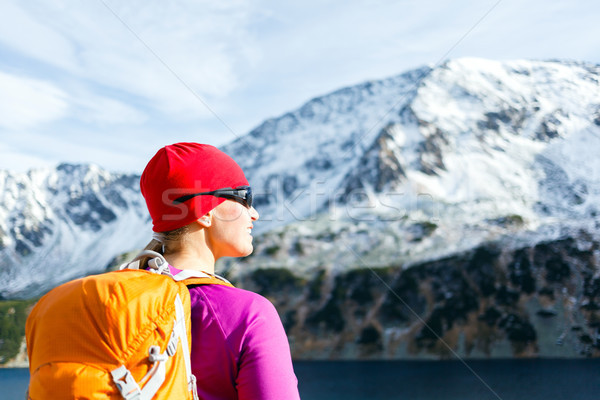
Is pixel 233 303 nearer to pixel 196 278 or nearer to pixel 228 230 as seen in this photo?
pixel 196 278

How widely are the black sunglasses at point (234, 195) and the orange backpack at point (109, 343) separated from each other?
2.39ft

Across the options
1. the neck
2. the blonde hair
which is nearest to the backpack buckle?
the neck

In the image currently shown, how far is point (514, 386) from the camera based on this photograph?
268 ft

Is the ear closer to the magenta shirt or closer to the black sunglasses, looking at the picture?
the black sunglasses

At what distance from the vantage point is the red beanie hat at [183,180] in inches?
118

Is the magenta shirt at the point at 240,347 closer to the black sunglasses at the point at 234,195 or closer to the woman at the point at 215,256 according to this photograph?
the woman at the point at 215,256

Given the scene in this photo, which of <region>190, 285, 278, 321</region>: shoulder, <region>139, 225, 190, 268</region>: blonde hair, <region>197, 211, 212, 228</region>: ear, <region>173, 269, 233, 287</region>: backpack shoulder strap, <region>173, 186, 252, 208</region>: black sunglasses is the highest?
<region>173, 186, 252, 208</region>: black sunglasses

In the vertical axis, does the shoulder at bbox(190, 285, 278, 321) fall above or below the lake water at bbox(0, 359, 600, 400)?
above

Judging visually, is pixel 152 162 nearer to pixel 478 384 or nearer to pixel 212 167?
pixel 212 167

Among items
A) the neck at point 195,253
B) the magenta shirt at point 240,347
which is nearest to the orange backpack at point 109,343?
A: the magenta shirt at point 240,347

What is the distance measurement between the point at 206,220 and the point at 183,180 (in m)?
0.28

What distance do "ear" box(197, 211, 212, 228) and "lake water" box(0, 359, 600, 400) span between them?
7819cm

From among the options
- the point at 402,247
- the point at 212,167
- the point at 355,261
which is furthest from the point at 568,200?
the point at 212,167

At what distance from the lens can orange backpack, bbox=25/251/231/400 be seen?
2.21m
